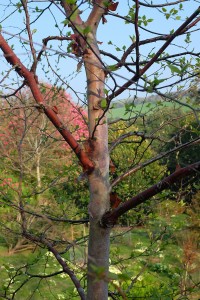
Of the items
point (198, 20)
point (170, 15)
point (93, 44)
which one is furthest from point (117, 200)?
point (170, 15)

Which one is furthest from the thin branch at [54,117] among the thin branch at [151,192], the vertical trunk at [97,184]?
the thin branch at [151,192]

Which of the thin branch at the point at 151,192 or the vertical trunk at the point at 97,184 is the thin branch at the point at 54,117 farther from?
the thin branch at the point at 151,192

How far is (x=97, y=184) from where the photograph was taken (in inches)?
77.5

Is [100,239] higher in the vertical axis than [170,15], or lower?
lower

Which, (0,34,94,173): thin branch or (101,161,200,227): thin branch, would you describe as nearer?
(101,161,200,227): thin branch

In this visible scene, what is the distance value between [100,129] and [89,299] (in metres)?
0.75

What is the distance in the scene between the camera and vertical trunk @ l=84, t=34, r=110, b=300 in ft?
6.13

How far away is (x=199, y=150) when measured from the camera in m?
15.4

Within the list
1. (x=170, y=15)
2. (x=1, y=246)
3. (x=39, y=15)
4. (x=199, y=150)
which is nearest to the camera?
(x=170, y=15)

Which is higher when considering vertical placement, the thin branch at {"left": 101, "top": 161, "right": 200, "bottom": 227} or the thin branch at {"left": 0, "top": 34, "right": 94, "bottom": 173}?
the thin branch at {"left": 0, "top": 34, "right": 94, "bottom": 173}

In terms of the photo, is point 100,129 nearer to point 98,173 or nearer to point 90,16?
point 98,173

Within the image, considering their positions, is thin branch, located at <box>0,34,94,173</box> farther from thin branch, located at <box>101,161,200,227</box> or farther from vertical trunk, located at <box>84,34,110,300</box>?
thin branch, located at <box>101,161,200,227</box>

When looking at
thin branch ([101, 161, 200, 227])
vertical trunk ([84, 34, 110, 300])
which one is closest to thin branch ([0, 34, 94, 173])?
vertical trunk ([84, 34, 110, 300])

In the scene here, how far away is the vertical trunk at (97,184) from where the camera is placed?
187 centimetres
